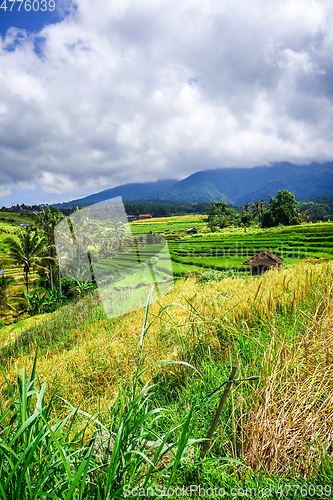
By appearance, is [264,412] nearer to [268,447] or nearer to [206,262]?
[268,447]

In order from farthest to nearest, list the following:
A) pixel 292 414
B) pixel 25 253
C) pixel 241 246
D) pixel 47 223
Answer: pixel 47 223 < pixel 25 253 < pixel 241 246 < pixel 292 414

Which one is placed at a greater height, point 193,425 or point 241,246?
point 193,425

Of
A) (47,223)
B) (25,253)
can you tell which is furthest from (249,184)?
(25,253)

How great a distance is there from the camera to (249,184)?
129000mm

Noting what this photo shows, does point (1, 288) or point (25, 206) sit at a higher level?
point (25, 206)

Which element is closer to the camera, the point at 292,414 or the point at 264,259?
the point at 292,414

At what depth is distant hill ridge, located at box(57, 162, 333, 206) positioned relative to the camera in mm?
105188

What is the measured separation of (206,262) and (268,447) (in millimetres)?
32659

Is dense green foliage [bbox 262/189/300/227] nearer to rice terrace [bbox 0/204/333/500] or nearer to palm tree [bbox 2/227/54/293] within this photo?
palm tree [bbox 2/227/54/293]

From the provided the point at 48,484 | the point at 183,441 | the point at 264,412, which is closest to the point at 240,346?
the point at 264,412

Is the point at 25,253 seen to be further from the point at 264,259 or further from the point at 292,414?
the point at 292,414

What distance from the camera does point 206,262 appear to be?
3334 centimetres

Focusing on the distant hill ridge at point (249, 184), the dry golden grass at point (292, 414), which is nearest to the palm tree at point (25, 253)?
the dry golden grass at point (292, 414)

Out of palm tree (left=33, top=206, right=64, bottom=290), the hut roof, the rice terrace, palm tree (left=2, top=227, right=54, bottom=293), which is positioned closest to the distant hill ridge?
palm tree (left=33, top=206, right=64, bottom=290)
